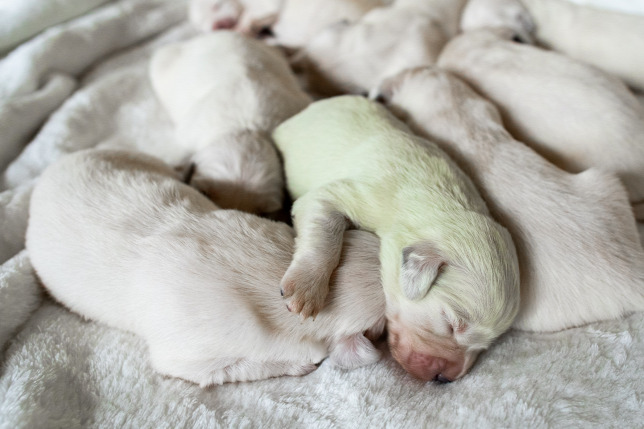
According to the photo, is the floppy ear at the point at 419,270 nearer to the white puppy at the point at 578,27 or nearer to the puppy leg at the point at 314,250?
the puppy leg at the point at 314,250

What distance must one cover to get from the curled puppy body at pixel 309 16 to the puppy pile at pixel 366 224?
1.05 meters

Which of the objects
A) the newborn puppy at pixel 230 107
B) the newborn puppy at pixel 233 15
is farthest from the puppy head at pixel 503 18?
the newborn puppy at pixel 233 15

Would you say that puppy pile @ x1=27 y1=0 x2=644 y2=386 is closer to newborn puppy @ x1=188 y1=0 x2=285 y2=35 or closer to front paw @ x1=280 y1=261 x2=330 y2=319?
front paw @ x1=280 y1=261 x2=330 y2=319

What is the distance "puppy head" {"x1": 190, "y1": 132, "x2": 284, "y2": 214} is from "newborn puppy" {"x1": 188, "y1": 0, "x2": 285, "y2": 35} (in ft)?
5.30

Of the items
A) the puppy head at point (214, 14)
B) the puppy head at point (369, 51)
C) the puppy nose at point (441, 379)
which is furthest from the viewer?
the puppy head at point (214, 14)

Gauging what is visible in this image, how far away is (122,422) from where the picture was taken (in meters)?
1.45

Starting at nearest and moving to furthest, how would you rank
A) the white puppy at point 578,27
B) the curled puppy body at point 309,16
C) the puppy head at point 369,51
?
the white puppy at point 578,27 < the puppy head at point 369,51 < the curled puppy body at point 309,16

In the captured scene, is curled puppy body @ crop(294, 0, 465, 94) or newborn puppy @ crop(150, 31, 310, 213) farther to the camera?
curled puppy body @ crop(294, 0, 465, 94)

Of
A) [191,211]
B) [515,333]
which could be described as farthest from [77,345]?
[515,333]

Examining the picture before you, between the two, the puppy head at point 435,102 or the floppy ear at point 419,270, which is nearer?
the floppy ear at point 419,270

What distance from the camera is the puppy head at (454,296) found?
1426 mm

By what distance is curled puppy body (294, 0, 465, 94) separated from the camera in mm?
2830

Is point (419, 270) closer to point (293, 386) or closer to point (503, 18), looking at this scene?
point (293, 386)

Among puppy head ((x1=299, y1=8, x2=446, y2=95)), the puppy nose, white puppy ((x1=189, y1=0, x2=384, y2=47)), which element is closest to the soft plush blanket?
the puppy nose
